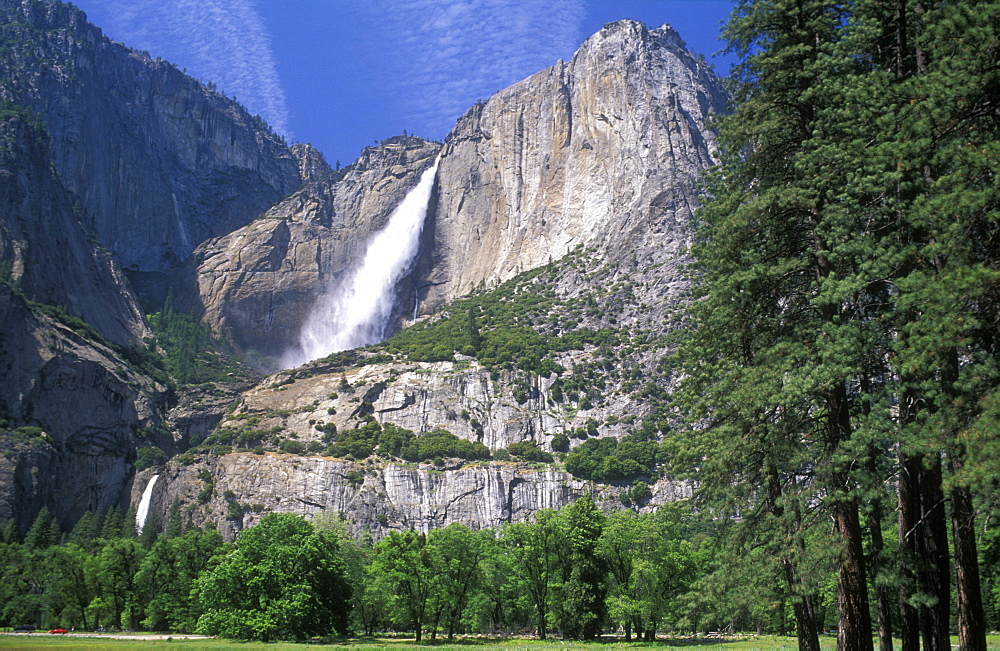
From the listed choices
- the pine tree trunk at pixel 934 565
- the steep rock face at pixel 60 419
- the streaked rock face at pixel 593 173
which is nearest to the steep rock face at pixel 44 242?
the steep rock face at pixel 60 419

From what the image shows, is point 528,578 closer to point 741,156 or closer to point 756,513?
point 756,513

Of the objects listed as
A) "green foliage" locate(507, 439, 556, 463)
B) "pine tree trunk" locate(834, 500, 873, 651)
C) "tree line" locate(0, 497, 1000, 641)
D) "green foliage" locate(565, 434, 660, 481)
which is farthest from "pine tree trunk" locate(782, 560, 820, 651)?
"green foliage" locate(507, 439, 556, 463)

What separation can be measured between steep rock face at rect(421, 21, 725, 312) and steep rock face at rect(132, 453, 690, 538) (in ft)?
215

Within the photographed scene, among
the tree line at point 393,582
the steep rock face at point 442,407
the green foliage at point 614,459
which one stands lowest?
the tree line at point 393,582

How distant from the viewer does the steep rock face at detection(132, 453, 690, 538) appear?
10156cm

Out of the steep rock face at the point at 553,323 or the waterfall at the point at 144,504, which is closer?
the steep rock face at the point at 553,323

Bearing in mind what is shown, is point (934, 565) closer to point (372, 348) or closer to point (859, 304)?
point (859, 304)

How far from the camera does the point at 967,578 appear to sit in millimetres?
14539

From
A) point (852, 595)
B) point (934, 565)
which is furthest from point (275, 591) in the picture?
point (934, 565)

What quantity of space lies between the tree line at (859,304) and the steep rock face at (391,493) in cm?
8392

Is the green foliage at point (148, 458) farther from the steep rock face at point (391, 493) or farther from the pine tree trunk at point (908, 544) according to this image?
the pine tree trunk at point (908, 544)

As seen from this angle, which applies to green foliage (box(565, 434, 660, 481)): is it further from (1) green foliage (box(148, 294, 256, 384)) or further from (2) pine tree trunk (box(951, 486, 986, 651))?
(1) green foliage (box(148, 294, 256, 384))

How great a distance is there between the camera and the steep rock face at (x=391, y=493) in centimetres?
10156

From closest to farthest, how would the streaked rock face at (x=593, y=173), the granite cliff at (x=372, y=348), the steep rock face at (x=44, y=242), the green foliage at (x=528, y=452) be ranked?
the granite cliff at (x=372, y=348)
the green foliage at (x=528, y=452)
the steep rock face at (x=44, y=242)
the streaked rock face at (x=593, y=173)
